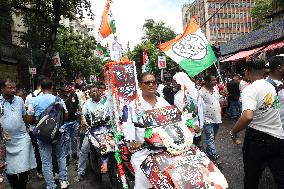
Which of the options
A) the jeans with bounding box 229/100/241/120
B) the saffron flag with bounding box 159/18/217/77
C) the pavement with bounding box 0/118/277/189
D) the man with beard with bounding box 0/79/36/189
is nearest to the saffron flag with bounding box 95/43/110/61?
the man with beard with bounding box 0/79/36/189

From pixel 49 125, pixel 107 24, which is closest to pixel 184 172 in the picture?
pixel 107 24

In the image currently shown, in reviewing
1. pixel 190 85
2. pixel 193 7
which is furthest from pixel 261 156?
pixel 193 7

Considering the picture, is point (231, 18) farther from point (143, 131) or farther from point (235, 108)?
point (143, 131)

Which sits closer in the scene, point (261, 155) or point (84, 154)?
Result: point (261, 155)

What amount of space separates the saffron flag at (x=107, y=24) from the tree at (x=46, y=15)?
659 inches

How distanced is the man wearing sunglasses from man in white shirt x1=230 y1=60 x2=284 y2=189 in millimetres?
984

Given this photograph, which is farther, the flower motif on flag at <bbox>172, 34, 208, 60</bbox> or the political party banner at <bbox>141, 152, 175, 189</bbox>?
the flower motif on flag at <bbox>172, 34, 208, 60</bbox>

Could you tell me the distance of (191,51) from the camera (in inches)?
281

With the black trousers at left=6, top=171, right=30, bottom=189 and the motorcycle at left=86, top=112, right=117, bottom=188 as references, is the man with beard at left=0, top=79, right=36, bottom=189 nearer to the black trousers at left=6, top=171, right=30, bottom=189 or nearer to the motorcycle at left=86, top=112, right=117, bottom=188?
the black trousers at left=6, top=171, right=30, bottom=189

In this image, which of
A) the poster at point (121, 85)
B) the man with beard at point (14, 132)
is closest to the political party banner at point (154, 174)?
the poster at point (121, 85)

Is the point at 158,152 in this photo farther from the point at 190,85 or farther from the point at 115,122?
the point at 190,85

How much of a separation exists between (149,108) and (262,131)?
4.24 feet

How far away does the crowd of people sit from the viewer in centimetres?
431

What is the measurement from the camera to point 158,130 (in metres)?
4.09
